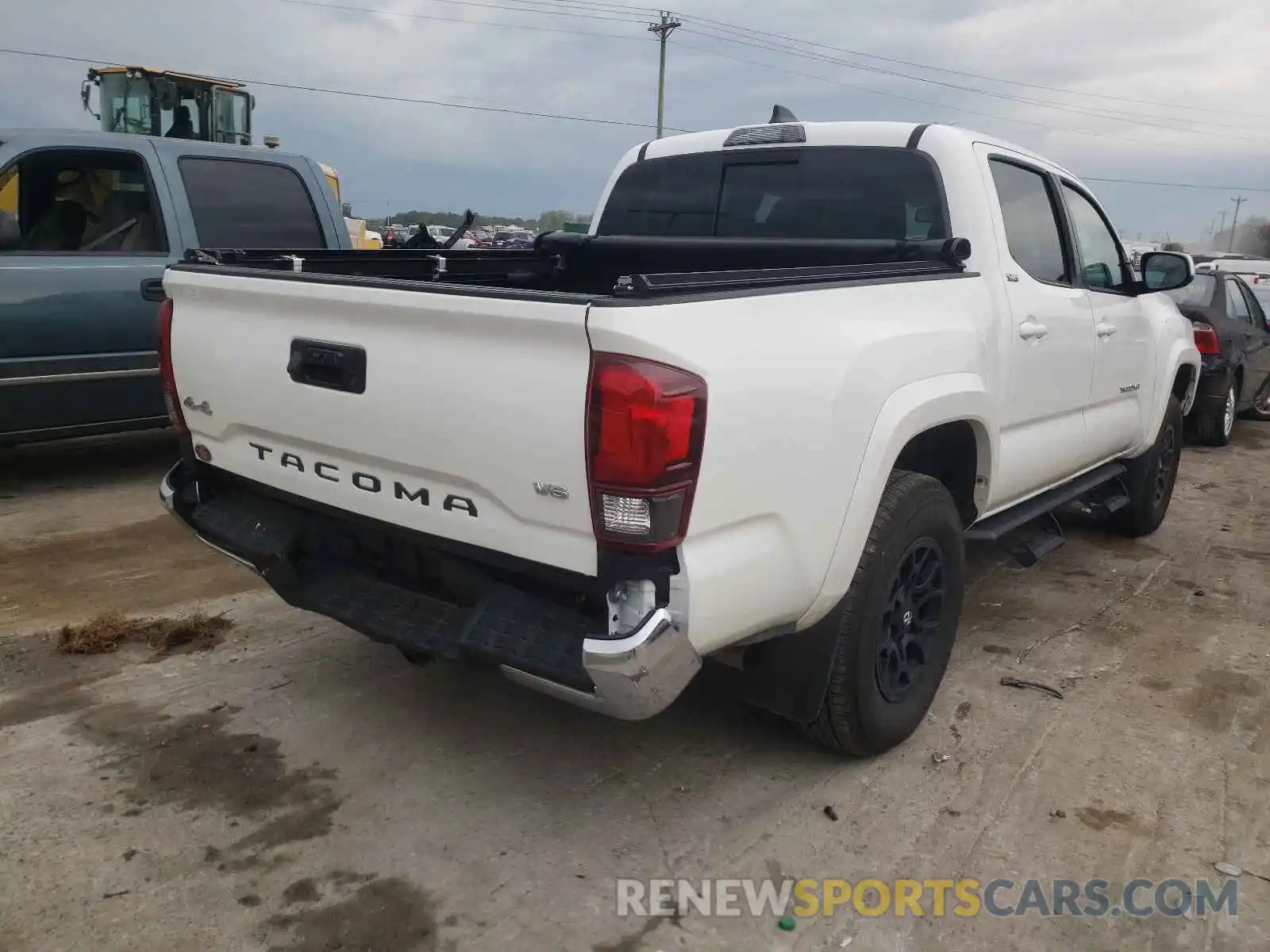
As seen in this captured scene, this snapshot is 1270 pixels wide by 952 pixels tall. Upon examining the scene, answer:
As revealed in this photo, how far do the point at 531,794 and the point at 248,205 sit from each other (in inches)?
196

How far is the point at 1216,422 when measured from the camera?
31.3 feet

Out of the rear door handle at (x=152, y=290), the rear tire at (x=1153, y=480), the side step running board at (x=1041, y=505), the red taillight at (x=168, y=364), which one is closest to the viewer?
the red taillight at (x=168, y=364)

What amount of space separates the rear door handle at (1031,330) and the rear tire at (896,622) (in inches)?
33.3

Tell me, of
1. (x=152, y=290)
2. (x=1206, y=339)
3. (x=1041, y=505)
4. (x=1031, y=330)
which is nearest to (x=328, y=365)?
(x=152, y=290)

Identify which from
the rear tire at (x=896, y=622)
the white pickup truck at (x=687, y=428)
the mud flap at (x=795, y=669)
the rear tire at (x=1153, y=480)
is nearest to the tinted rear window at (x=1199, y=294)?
the rear tire at (x=1153, y=480)

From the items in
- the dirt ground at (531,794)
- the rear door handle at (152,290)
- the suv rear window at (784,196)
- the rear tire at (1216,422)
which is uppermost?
the suv rear window at (784,196)

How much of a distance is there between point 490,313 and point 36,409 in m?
4.52

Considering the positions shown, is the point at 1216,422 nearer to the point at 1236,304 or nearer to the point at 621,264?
the point at 1236,304

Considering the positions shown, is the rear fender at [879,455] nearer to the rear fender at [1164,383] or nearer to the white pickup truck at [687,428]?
the white pickup truck at [687,428]

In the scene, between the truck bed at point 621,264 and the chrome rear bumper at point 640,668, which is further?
the truck bed at point 621,264

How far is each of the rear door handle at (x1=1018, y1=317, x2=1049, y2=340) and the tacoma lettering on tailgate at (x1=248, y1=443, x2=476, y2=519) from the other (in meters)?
2.28

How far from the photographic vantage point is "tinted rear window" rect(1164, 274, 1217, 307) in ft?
31.8

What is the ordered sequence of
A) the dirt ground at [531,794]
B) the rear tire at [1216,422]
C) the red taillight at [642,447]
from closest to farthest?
1. the red taillight at [642,447]
2. the dirt ground at [531,794]
3. the rear tire at [1216,422]

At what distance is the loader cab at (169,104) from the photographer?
1367cm
